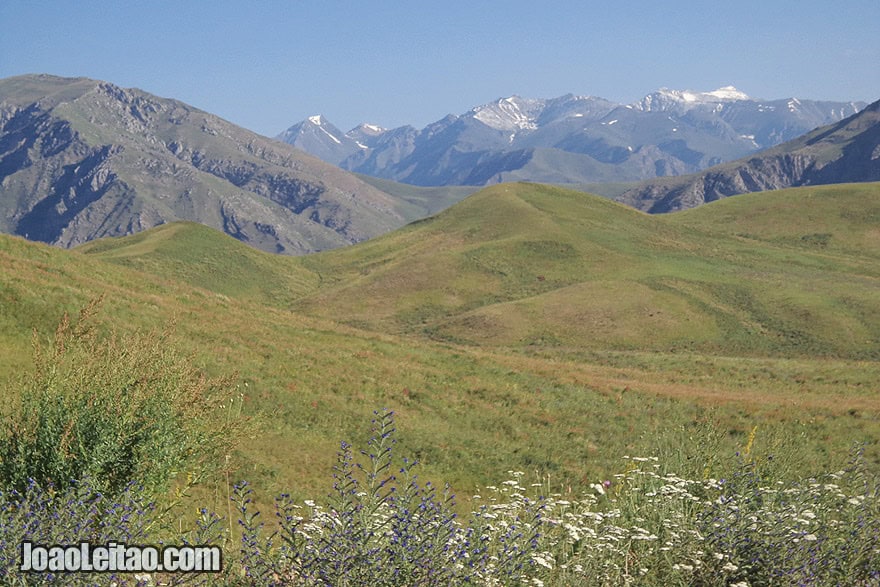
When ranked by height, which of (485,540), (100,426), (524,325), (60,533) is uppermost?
(100,426)

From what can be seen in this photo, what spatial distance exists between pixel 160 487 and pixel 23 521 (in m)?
2.69

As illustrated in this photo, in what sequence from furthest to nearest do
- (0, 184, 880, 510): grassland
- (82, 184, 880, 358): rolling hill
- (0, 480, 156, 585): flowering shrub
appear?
(82, 184, 880, 358): rolling hill
(0, 184, 880, 510): grassland
(0, 480, 156, 585): flowering shrub

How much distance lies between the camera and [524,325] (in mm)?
88125

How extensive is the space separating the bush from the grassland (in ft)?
6.58

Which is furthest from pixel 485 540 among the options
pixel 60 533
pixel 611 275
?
pixel 611 275

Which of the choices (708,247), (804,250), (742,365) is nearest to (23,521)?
(742,365)

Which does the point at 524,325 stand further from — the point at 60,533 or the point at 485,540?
the point at 60,533

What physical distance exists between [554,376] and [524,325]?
4659cm

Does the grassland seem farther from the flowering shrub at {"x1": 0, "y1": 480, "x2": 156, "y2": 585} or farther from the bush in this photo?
the flowering shrub at {"x1": 0, "y1": 480, "x2": 156, "y2": 585}

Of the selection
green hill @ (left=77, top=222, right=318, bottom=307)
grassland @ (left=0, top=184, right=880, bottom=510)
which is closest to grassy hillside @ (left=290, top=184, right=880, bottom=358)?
grassland @ (left=0, top=184, right=880, bottom=510)

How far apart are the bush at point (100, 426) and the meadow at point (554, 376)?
822 mm

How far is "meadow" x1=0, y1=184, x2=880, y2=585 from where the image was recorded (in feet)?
34.7

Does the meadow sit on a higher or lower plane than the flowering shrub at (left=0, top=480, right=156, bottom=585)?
lower

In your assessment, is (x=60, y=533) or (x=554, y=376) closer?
(x=60, y=533)
